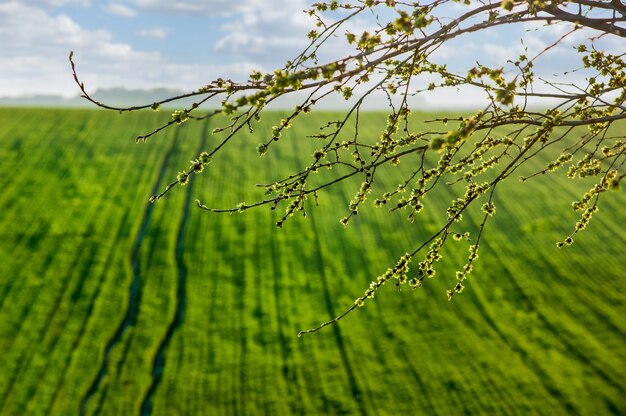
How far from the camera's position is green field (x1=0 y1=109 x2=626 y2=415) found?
20.4 m

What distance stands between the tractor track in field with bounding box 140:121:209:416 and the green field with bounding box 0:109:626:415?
0.32ft

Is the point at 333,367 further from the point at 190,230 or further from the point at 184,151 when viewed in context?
the point at 184,151

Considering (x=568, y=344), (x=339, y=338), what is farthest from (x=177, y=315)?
(x=568, y=344)

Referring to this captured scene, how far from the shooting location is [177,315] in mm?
25266

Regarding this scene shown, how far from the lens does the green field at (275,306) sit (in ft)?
66.8

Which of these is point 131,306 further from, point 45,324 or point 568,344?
point 568,344

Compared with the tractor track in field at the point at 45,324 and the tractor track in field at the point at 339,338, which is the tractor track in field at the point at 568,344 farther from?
the tractor track in field at the point at 45,324

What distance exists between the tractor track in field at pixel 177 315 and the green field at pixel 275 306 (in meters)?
0.10

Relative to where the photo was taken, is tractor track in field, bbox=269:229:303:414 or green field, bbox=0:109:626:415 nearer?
tractor track in field, bbox=269:229:303:414

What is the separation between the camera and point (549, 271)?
95.7ft

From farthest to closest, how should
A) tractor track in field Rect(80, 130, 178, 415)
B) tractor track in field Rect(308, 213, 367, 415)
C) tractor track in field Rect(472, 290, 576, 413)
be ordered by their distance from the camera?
tractor track in field Rect(80, 130, 178, 415)
tractor track in field Rect(308, 213, 367, 415)
tractor track in field Rect(472, 290, 576, 413)

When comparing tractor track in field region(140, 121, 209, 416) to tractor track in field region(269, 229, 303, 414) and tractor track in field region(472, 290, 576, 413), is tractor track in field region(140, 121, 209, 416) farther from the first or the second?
tractor track in field region(472, 290, 576, 413)

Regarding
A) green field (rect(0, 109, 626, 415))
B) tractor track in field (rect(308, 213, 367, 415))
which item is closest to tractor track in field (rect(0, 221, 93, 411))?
green field (rect(0, 109, 626, 415))

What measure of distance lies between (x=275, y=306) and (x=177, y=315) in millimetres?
4701
